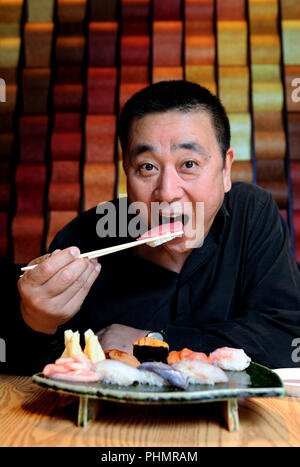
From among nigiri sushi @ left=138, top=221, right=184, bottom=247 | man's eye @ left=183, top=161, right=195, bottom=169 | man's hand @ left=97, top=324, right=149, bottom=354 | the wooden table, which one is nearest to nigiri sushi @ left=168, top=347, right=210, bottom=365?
the wooden table

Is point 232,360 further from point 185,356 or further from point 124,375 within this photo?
point 124,375

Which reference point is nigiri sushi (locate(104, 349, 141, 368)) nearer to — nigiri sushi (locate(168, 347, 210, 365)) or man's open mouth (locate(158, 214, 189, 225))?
nigiri sushi (locate(168, 347, 210, 365))

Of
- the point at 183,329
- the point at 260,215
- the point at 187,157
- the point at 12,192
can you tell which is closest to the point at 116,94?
the point at 12,192

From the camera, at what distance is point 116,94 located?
10.5 feet

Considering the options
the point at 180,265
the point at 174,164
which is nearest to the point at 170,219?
the point at 174,164

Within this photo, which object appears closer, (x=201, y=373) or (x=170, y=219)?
(x=201, y=373)

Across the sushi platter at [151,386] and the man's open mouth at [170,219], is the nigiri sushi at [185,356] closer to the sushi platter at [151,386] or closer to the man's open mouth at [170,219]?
the sushi platter at [151,386]

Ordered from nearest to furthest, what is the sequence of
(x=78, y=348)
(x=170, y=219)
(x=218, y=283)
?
(x=78, y=348), (x=170, y=219), (x=218, y=283)

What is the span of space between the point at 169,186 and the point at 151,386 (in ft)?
2.41

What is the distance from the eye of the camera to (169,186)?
1.48 metres

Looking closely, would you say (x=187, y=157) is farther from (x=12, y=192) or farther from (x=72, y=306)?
(x=12, y=192)

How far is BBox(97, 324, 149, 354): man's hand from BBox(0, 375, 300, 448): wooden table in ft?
1.02

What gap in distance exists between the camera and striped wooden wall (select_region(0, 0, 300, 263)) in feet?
9.96

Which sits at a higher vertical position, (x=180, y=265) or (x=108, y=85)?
(x=108, y=85)
